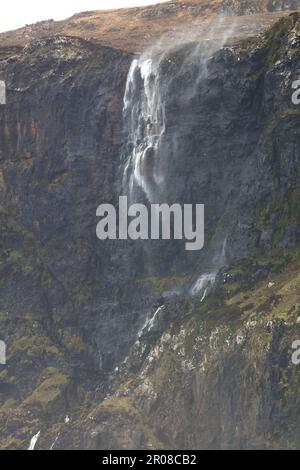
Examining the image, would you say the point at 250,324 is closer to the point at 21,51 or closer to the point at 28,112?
the point at 28,112

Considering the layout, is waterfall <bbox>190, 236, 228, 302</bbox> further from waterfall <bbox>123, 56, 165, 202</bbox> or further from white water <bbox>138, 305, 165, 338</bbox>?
waterfall <bbox>123, 56, 165, 202</bbox>

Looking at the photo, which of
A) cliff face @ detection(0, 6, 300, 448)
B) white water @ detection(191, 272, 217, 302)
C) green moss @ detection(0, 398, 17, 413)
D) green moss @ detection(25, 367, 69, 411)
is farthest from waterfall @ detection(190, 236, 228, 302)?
green moss @ detection(0, 398, 17, 413)

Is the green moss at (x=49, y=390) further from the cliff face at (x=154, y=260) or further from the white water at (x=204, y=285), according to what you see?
the white water at (x=204, y=285)

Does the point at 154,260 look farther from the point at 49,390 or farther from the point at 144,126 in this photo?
the point at 49,390

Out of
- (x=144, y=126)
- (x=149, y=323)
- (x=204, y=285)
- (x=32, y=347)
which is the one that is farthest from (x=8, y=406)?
(x=144, y=126)

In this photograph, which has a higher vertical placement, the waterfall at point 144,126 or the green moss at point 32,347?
the waterfall at point 144,126

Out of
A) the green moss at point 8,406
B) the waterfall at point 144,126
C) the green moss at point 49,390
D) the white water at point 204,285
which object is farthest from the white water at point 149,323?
the green moss at point 8,406
